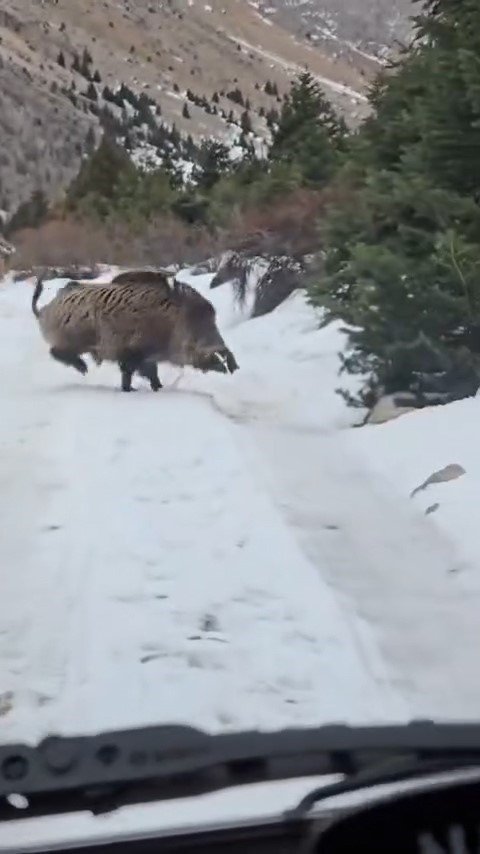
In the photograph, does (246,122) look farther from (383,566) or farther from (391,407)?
(383,566)

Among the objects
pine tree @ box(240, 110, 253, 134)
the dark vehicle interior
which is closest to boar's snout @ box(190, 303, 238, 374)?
pine tree @ box(240, 110, 253, 134)

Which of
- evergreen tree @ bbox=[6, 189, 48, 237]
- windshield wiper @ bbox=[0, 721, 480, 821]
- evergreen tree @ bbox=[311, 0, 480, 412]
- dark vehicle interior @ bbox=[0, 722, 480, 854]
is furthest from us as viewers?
evergreen tree @ bbox=[311, 0, 480, 412]

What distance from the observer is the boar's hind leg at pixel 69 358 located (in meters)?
3.47

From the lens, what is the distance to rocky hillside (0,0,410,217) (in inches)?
124

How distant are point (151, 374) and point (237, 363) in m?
0.27

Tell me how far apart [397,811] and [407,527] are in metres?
1.63

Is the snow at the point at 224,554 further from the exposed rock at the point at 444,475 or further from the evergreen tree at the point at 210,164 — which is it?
the evergreen tree at the point at 210,164

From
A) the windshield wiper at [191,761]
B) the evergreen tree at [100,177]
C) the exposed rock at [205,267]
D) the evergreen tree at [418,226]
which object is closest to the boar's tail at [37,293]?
the evergreen tree at [100,177]

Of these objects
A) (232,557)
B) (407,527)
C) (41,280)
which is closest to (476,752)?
(232,557)

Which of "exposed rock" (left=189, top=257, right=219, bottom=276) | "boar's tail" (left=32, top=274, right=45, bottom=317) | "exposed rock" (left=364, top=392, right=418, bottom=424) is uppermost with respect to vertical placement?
"exposed rock" (left=189, top=257, right=219, bottom=276)

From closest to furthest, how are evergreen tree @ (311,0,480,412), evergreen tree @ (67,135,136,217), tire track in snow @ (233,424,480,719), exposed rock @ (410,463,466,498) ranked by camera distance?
tire track in snow @ (233,424,480,719) < exposed rock @ (410,463,466,498) < evergreen tree @ (67,135,136,217) < evergreen tree @ (311,0,480,412)

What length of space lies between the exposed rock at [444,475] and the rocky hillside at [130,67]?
117 centimetres

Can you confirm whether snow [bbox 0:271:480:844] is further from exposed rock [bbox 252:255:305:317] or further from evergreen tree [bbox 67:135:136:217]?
evergreen tree [bbox 67:135:136:217]

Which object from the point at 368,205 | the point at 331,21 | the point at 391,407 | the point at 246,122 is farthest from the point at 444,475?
the point at 368,205
